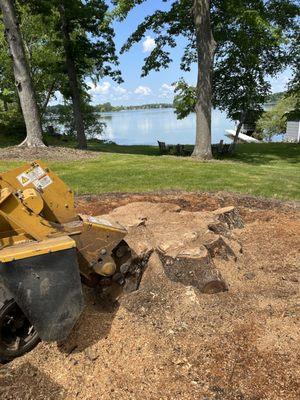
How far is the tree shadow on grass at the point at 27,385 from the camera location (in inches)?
142

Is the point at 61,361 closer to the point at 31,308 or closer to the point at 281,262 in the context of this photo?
the point at 31,308

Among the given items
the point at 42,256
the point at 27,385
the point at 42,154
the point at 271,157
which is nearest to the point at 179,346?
the point at 27,385

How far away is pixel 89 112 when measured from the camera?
40406mm

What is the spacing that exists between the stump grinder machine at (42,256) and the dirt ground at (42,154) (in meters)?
10.0

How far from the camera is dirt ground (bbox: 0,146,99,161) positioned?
1430 cm

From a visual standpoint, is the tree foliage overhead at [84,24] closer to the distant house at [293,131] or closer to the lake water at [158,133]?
the lake water at [158,133]

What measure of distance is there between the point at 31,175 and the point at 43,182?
0.15 m

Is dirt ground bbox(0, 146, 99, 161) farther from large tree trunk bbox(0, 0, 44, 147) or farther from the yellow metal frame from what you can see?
the yellow metal frame

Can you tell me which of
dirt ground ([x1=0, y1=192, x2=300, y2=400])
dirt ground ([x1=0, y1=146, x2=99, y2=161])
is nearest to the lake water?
dirt ground ([x1=0, y1=146, x2=99, y2=161])

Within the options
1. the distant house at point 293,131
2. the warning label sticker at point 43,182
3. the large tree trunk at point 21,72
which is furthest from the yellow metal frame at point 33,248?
the distant house at point 293,131

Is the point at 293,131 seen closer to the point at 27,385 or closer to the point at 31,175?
the point at 31,175

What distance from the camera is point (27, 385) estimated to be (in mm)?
3711

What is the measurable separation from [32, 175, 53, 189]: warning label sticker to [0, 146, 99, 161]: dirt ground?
32.7 feet

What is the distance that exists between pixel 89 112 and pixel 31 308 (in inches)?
1507
